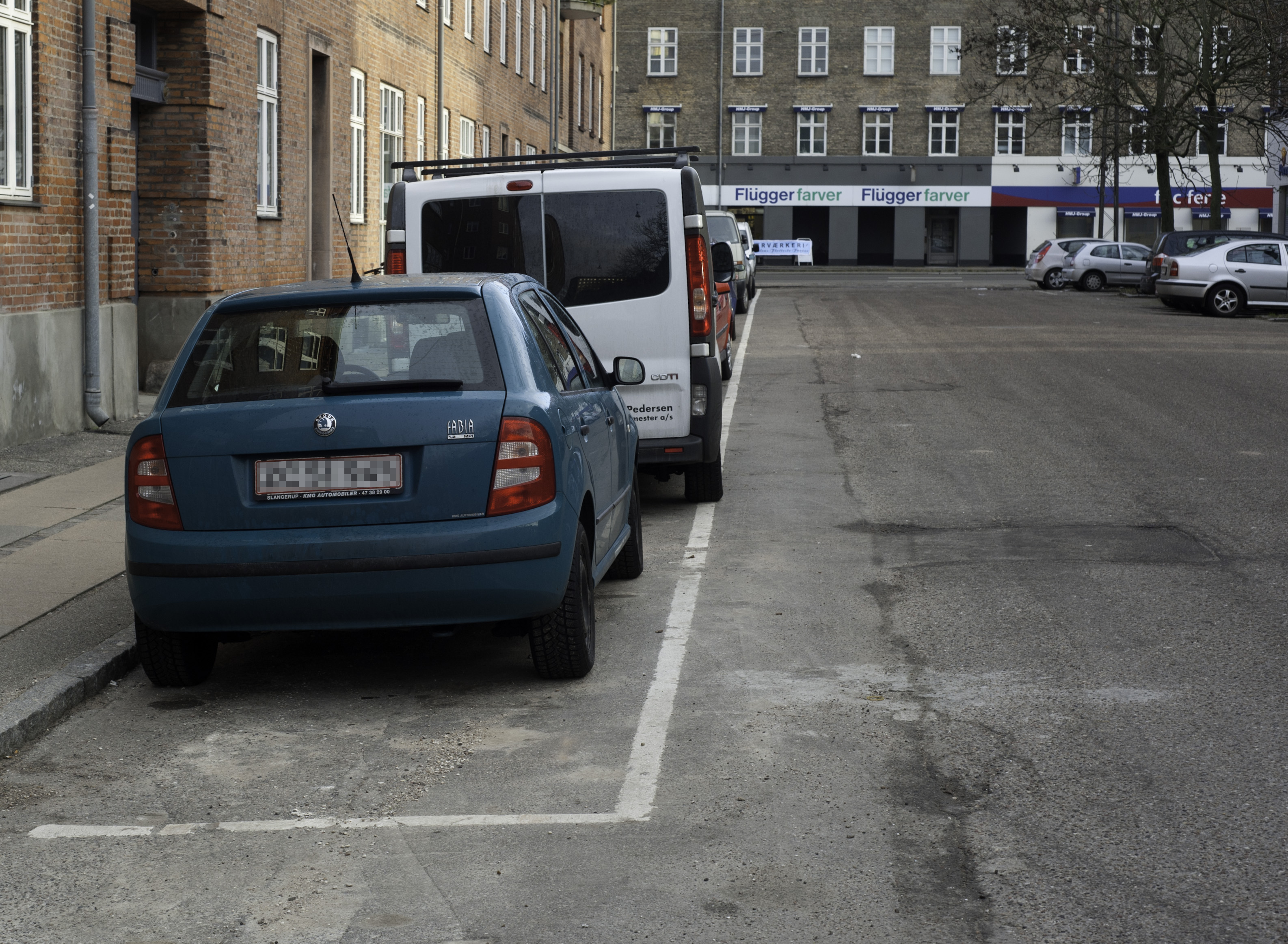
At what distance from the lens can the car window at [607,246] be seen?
9.59m

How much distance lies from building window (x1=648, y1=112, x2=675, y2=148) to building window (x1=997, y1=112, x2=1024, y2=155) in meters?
13.9

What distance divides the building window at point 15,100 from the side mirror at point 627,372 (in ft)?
23.3

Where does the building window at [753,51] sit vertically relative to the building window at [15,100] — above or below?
above

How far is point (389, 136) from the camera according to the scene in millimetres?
26078

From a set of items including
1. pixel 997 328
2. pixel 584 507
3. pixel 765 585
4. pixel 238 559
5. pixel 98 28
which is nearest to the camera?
pixel 238 559

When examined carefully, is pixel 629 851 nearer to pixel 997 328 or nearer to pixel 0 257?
pixel 0 257

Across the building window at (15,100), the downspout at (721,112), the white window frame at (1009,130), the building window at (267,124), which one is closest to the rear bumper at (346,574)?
the building window at (15,100)

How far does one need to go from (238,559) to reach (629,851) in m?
2.04

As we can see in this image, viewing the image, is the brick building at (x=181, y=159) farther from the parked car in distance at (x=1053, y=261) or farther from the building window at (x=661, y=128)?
the building window at (x=661, y=128)

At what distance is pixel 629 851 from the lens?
4.43m

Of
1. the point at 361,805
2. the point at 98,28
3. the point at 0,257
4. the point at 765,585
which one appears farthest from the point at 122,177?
the point at 361,805

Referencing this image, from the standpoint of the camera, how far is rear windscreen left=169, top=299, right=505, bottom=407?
19.5ft

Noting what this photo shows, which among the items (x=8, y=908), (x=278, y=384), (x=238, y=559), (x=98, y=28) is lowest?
(x=8, y=908)

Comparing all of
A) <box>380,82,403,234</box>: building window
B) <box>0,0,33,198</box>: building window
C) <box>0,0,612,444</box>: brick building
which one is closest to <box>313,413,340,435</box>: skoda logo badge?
<box>0,0,612,444</box>: brick building
